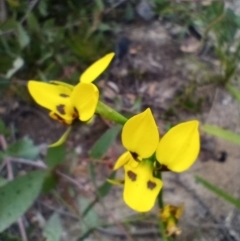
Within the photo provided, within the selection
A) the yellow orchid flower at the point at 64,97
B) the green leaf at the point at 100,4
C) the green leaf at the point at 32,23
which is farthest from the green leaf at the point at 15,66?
the yellow orchid flower at the point at 64,97

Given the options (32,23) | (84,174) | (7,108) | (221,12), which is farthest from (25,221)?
(221,12)

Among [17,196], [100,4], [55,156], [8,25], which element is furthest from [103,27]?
[17,196]

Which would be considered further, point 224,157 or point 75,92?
point 224,157

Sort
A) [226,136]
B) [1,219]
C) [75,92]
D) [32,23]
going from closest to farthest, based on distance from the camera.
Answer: [75,92]
[1,219]
[226,136]
[32,23]

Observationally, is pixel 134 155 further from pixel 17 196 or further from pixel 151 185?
pixel 17 196

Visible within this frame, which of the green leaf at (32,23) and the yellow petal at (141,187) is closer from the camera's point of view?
the yellow petal at (141,187)

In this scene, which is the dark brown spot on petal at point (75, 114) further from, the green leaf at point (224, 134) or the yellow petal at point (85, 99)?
the green leaf at point (224, 134)

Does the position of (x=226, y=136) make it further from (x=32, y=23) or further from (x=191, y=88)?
(x=32, y=23)
